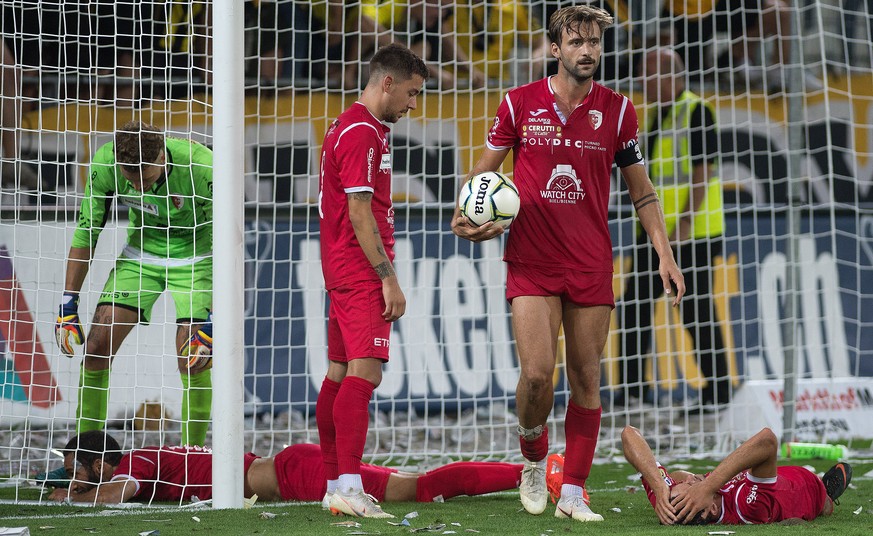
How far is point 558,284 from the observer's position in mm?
4305

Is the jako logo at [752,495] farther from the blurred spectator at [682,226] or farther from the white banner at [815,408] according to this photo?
the blurred spectator at [682,226]

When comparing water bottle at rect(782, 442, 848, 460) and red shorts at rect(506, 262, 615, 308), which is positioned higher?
red shorts at rect(506, 262, 615, 308)

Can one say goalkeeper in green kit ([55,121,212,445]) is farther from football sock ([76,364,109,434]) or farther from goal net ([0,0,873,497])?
goal net ([0,0,873,497])

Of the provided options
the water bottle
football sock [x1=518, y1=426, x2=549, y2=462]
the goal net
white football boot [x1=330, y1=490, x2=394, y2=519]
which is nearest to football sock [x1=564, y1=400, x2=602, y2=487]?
football sock [x1=518, y1=426, x2=549, y2=462]

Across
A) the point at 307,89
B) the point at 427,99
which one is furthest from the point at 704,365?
the point at 307,89

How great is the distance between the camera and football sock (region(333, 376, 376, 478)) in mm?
4152

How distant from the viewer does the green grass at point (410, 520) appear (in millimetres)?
3812

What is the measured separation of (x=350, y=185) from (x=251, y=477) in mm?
1494

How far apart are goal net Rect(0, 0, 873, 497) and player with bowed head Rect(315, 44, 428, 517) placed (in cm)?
281

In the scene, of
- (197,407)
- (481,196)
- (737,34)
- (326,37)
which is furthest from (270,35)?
(481,196)

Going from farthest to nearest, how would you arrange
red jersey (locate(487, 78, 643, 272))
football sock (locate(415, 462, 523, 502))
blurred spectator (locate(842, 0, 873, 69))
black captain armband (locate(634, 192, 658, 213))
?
blurred spectator (locate(842, 0, 873, 69)) < football sock (locate(415, 462, 523, 502)) < black captain armband (locate(634, 192, 658, 213)) < red jersey (locate(487, 78, 643, 272))

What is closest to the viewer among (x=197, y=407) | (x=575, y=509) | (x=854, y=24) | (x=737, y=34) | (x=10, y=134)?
(x=575, y=509)

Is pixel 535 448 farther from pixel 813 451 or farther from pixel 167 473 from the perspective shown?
pixel 813 451

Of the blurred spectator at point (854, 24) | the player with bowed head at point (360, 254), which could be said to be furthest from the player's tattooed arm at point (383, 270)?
the blurred spectator at point (854, 24)
